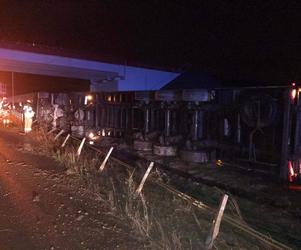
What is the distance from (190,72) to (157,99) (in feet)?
76.7

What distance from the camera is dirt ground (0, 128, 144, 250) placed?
433 centimetres

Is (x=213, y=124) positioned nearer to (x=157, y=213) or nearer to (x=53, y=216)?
(x=157, y=213)

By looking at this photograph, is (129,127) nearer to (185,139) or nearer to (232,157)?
(185,139)

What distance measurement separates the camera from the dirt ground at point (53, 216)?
433cm

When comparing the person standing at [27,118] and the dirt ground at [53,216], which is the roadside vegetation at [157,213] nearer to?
the dirt ground at [53,216]

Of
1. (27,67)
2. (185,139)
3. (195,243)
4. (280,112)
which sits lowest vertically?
(195,243)

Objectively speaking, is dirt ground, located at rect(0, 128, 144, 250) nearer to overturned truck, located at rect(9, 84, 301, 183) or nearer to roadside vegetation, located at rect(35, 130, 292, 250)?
roadside vegetation, located at rect(35, 130, 292, 250)

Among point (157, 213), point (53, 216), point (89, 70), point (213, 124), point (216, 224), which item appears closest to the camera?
point (216, 224)

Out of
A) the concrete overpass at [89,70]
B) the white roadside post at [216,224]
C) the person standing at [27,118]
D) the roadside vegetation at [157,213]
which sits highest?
the concrete overpass at [89,70]

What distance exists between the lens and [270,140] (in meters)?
8.34

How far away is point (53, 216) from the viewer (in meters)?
5.15

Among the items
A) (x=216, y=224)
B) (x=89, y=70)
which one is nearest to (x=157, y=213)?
(x=216, y=224)

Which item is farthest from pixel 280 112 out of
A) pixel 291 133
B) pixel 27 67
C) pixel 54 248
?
pixel 27 67

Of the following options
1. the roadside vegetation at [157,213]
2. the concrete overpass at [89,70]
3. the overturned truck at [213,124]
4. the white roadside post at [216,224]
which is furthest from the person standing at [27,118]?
the white roadside post at [216,224]
